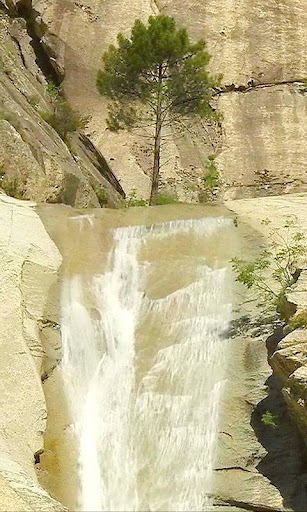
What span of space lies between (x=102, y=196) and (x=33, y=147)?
403cm

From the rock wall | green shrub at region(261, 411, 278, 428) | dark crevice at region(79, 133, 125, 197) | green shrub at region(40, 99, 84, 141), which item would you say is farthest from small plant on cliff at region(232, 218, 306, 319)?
dark crevice at region(79, 133, 125, 197)

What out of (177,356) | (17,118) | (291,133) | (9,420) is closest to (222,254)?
(177,356)

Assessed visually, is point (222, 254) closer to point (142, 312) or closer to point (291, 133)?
point (142, 312)

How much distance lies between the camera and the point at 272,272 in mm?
13602

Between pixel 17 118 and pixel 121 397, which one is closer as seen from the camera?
pixel 121 397

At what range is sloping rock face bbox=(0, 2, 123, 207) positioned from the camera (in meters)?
18.4

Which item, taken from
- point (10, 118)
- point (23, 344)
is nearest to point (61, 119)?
point (10, 118)

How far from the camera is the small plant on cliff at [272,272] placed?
40.8 ft

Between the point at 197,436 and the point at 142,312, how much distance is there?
329 cm

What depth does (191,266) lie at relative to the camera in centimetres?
1400

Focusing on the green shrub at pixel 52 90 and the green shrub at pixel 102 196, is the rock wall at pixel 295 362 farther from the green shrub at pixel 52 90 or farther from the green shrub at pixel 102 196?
the green shrub at pixel 52 90

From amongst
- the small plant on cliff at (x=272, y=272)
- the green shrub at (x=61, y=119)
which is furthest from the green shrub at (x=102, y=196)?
the small plant on cliff at (x=272, y=272)

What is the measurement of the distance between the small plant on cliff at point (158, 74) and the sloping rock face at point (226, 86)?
6.14 metres

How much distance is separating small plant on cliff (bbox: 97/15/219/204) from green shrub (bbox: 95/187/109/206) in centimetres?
157
